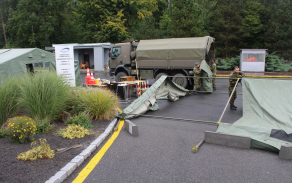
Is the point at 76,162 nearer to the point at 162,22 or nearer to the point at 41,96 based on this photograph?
the point at 41,96

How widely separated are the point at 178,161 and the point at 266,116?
2923 millimetres

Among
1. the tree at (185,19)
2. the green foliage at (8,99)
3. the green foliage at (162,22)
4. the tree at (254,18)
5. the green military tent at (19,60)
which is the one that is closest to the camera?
the green foliage at (8,99)

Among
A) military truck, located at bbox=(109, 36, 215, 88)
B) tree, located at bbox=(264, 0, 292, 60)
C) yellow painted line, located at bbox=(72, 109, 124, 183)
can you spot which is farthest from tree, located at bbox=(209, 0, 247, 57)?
yellow painted line, located at bbox=(72, 109, 124, 183)

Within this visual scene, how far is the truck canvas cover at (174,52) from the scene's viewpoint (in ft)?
46.7

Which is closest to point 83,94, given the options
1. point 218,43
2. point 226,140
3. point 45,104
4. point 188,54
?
point 45,104

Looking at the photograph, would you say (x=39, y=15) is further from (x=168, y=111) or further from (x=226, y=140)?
(x=226, y=140)

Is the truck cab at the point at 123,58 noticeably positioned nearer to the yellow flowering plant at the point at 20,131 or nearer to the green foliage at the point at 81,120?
the green foliage at the point at 81,120

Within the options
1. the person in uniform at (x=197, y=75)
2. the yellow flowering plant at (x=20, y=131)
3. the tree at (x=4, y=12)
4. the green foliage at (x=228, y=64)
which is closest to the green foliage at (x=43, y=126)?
the yellow flowering plant at (x=20, y=131)

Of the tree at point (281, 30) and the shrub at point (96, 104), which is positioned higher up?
the tree at point (281, 30)

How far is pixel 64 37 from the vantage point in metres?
48.3

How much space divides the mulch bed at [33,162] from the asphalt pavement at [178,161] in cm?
39

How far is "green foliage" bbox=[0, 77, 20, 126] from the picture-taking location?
613 centimetres

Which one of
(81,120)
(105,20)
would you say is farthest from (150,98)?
(105,20)

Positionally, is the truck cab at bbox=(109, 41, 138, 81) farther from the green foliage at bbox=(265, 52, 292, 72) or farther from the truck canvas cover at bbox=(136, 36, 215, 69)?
the green foliage at bbox=(265, 52, 292, 72)
